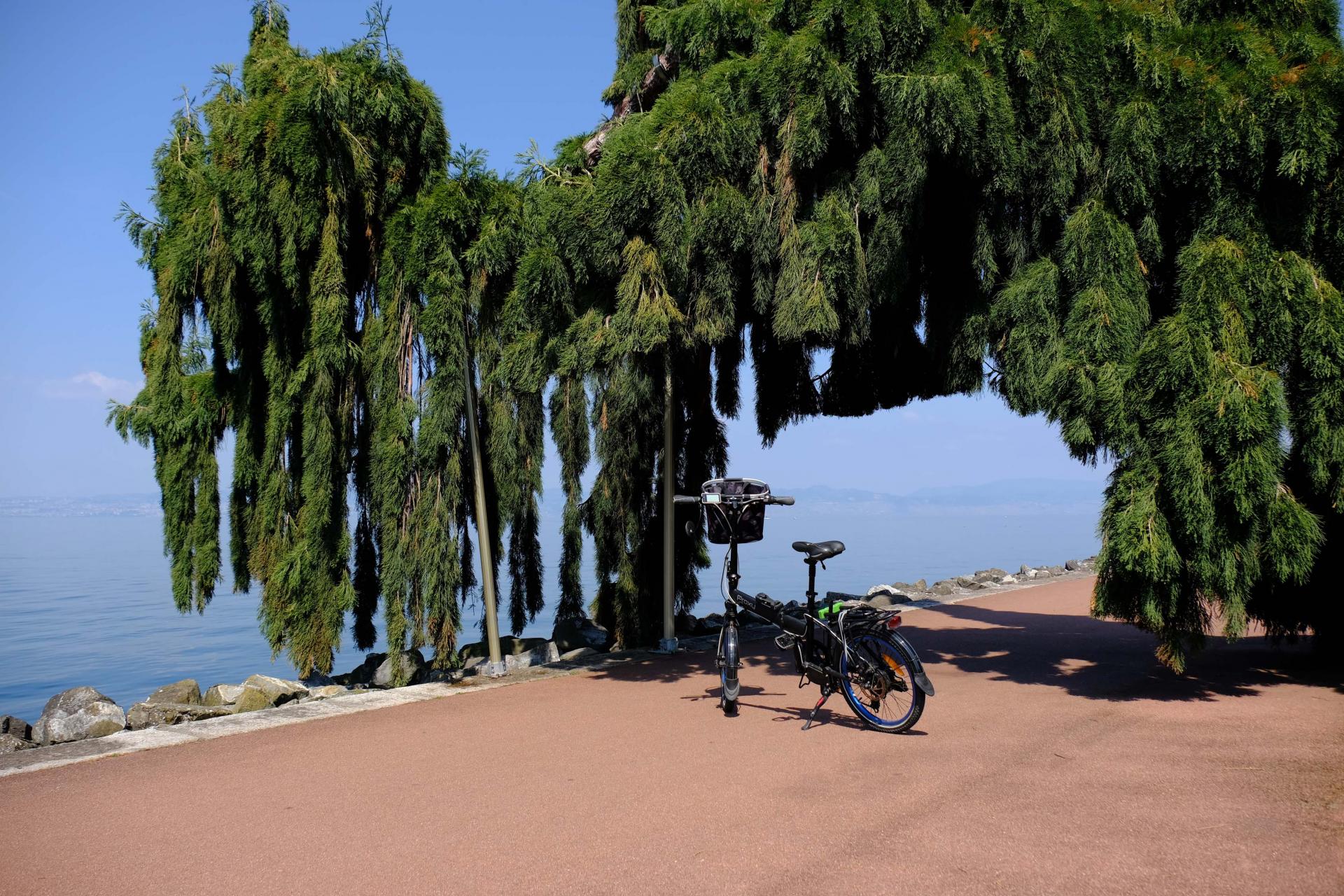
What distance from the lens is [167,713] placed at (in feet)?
24.5

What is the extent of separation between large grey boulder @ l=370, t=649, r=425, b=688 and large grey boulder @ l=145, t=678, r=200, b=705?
1.66m

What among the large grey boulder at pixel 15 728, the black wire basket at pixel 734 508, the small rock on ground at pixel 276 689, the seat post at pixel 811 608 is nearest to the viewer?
the seat post at pixel 811 608

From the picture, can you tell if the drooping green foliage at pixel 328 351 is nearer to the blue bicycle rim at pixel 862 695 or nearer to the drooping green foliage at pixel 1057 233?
the drooping green foliage at pixel 1057 233

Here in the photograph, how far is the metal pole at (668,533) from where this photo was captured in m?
9.54

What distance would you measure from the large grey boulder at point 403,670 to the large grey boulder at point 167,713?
1.68 meters

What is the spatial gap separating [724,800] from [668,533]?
491cm

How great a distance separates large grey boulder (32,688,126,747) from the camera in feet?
23.6

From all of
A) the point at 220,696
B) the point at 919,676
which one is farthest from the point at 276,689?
the point at 919,676

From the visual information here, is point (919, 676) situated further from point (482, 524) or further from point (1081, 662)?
point (482, 524)

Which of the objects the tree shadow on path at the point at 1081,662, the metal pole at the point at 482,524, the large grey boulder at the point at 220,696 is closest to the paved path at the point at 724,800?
the tree shadow on path at the point at 1081,662

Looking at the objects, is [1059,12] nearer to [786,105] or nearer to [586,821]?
[786,105]

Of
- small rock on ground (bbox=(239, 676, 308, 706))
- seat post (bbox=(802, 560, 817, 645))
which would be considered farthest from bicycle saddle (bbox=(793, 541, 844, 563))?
small rock on ground (bbox=(239, 676, 308, 706))

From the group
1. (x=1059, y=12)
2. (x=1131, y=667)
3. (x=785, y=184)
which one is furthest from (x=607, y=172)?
(x=1131, y=667)

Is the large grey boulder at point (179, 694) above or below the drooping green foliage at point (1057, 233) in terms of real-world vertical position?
below
